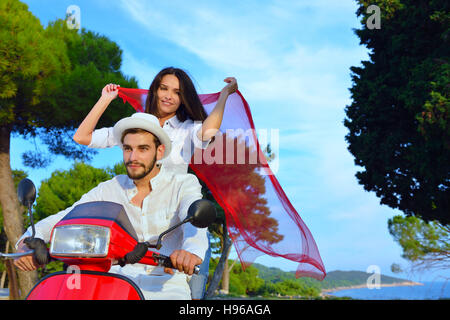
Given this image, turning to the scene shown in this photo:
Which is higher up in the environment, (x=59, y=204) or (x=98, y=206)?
(x=59, y=204)

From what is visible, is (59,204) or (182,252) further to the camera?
(59,204)

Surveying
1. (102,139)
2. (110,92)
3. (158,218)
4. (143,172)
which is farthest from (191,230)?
(110,92)

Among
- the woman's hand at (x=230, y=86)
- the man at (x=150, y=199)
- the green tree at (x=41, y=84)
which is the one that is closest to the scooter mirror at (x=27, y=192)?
the man at (x=150, y=199)

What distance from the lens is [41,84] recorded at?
11.0 metres

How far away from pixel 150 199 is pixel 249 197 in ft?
4.71

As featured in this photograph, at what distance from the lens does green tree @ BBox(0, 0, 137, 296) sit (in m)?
10.3

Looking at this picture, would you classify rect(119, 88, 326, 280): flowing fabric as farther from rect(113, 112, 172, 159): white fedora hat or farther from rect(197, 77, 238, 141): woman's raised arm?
rect(113, 112, 172, 159): white fedora hat

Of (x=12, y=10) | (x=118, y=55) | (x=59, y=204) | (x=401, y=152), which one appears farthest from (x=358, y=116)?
(x=59, y=204)

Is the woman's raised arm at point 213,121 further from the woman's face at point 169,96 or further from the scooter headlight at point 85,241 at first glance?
the scooter headlight at point 85,241

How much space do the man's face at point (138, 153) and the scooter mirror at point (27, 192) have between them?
1.44 ft

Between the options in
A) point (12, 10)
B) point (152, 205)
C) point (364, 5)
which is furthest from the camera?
point (364, 5)

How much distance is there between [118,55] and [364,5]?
8184mm
